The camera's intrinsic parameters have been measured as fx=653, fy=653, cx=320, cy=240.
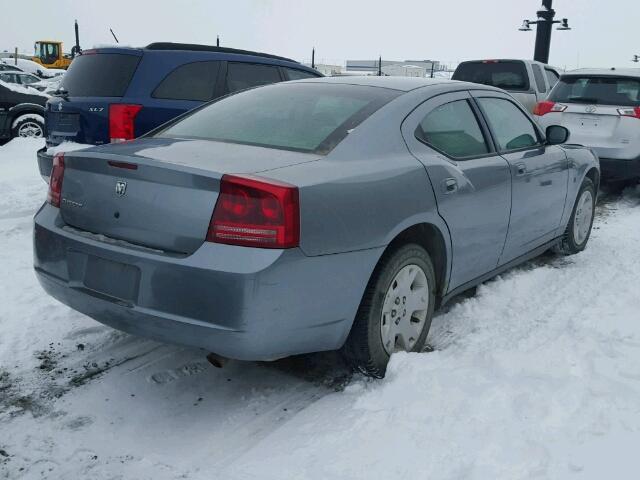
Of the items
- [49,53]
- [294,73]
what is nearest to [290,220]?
[294,73]

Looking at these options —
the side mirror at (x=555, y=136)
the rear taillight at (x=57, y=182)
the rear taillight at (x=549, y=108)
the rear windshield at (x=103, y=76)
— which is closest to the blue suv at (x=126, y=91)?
the rear windshield at (x=103, y=76)

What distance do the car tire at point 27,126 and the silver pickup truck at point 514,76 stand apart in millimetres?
7429

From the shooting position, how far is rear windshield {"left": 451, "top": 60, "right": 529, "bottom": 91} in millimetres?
11195

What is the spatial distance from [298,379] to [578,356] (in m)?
1.45

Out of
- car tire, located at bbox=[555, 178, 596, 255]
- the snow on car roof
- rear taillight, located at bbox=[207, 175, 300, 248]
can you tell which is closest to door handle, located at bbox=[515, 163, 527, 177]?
car tire, located at bbox=[555, 178, 596, 255]

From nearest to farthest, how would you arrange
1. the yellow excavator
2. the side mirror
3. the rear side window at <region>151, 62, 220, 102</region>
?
the side mirror, the rear side window at <region>151, 62, 220, 102</region>, the yellow excavator

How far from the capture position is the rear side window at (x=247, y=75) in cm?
694

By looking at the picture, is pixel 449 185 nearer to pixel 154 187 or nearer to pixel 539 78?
pixel 154 187

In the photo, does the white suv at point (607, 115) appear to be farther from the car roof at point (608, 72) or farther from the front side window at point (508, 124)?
the front side window at point (508, 124)

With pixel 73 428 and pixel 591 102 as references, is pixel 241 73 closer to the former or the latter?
pixel 591 102

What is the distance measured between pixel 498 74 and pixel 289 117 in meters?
8.90

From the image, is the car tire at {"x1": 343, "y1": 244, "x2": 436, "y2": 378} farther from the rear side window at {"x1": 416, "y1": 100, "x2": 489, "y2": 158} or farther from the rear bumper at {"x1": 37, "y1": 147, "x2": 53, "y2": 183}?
the rear bumper at {"x1": 37, "y1": 147, "x2": 53, "y2": 183}

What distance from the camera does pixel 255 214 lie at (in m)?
2.56

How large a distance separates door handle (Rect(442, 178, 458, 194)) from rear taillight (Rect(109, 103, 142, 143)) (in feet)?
11.8
